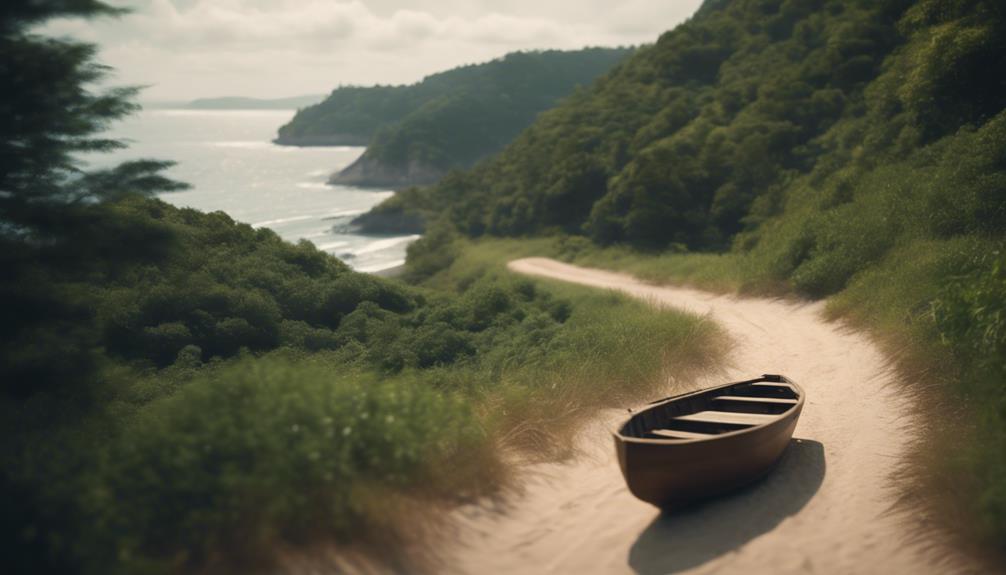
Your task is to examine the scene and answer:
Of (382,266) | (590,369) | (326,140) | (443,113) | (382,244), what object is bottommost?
(382,266)

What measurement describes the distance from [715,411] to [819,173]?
2803cm

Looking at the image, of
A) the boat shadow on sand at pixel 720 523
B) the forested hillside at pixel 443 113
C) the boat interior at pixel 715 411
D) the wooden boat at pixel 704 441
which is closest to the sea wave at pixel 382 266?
the forested hillside at pixel 443 113

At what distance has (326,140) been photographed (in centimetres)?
16325

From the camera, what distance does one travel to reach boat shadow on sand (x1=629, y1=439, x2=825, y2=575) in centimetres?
706

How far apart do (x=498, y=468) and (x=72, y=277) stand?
6024mm

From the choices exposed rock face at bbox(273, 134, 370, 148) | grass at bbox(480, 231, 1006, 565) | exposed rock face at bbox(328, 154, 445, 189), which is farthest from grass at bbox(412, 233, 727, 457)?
exposed rock face at bbox(273, 134, 370, 148)

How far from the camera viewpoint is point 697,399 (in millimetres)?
9414

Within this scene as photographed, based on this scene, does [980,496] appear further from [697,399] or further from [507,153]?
[507,153]

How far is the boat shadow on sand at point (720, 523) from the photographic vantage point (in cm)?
706

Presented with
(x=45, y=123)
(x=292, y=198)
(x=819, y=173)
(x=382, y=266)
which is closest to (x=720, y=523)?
(x=45, y=123)

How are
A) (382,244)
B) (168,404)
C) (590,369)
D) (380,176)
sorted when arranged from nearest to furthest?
1. (168,404)
2. (590,369)
3. (382,244)
4. (380,176)

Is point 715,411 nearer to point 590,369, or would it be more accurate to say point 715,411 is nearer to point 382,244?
point 590,369

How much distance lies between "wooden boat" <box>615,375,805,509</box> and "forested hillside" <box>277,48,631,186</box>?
105m

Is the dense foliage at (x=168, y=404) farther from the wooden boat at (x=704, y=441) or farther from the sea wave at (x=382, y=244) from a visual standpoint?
the sea wave at (x=382, y=244)
